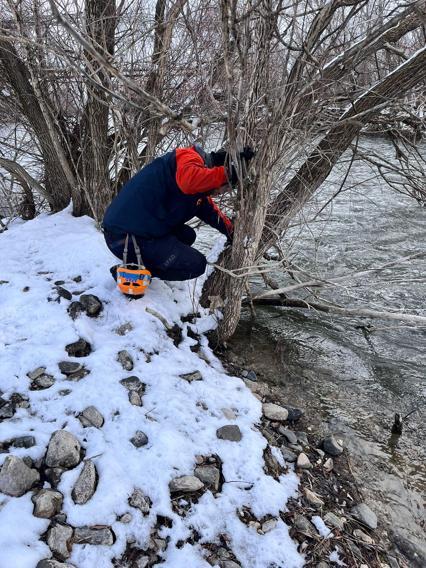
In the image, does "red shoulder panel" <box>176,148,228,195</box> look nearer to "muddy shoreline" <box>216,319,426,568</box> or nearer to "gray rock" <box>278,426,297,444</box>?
"muddy shoreline" <box>216,319,426,568</box>

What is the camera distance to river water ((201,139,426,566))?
3150 millimetres

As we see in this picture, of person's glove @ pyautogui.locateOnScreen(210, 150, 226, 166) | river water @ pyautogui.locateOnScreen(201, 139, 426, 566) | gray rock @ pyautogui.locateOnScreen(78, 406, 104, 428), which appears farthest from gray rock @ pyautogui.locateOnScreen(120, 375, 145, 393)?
person's glove @ pyautogui.locateOnScreen(210, 150, 226, 166)

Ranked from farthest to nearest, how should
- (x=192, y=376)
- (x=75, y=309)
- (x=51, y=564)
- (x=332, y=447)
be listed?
(x=75, y=309), (x=192, y=376), (x=332, y=447), (x=51, y=564)

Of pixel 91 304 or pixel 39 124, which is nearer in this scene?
pixel 91 304

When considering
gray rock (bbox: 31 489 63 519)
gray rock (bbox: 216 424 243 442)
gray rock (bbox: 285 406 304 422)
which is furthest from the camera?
gray rock (bbox: 285 406 304 422)

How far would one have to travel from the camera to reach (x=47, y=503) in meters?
2.25

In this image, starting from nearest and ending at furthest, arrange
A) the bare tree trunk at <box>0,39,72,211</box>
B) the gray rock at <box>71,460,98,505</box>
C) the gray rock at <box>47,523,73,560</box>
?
the gray rock at <box>47,523,73,560</box>
the gray rock at <box>71,460,98,505</box>
the bare tree trunk at <box>0,39,72,211</box>

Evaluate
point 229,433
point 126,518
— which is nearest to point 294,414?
point 229,433

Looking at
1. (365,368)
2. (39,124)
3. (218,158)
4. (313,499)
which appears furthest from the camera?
(39,124)

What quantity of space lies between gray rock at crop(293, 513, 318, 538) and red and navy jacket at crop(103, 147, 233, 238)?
228cm

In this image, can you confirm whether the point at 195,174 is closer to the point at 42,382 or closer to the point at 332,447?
the point at 42,382

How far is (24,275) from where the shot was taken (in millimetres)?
4133

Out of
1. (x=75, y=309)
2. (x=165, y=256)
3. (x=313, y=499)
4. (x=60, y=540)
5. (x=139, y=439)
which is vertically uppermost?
(x=165, y=256)

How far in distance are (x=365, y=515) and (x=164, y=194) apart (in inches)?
103
